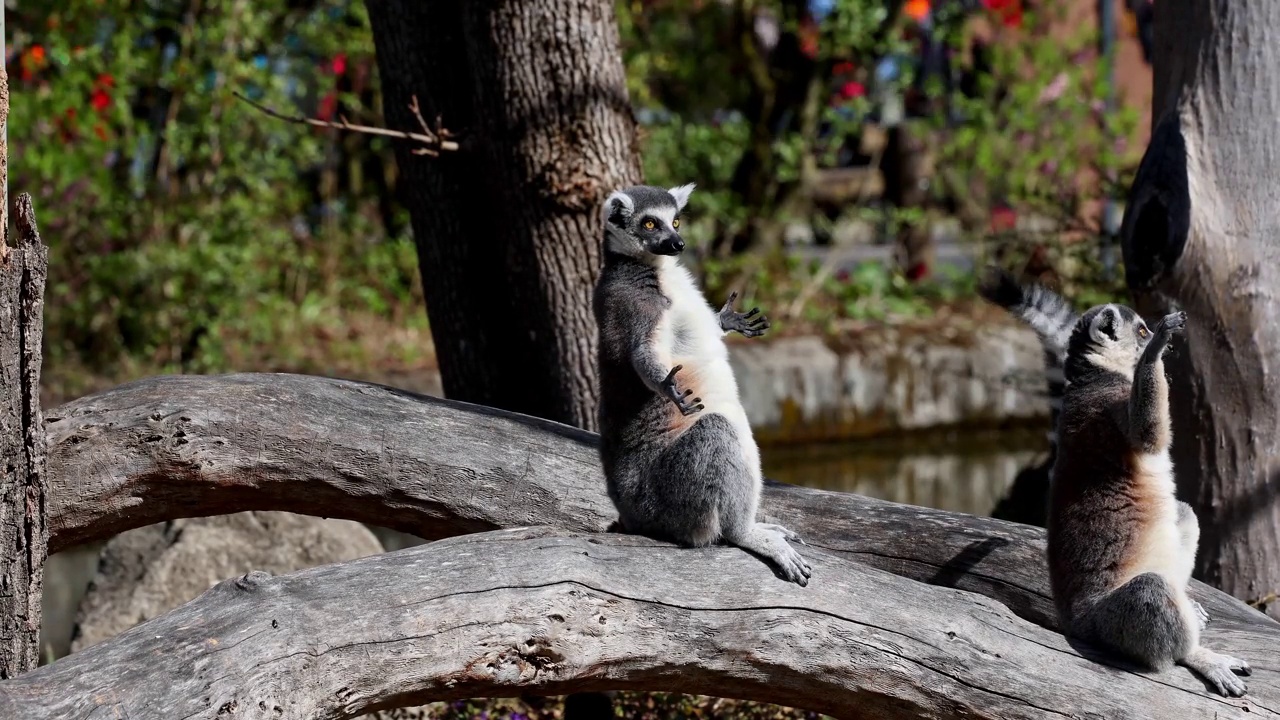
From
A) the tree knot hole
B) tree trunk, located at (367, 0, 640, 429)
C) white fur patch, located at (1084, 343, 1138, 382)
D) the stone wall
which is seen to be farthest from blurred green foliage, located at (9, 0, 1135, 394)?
the tree knot hole

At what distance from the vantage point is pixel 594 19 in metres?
4.00

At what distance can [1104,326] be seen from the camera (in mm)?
3104

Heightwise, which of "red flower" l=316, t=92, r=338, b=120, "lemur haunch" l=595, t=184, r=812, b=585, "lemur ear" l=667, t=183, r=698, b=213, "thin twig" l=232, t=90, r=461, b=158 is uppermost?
"red flower" l=316, t=92, r=338, b=120

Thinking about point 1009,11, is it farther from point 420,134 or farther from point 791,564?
point 791,564

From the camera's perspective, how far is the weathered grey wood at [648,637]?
96.5 inches

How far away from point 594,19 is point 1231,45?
1.98 metres

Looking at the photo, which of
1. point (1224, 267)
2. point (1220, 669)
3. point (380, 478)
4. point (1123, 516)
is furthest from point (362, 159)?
point (1220, 669)

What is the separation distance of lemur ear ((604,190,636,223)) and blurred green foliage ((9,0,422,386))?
13.9 feet

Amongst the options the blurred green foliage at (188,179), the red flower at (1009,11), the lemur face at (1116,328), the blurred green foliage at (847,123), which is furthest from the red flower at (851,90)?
the lemur face at (1116,328)

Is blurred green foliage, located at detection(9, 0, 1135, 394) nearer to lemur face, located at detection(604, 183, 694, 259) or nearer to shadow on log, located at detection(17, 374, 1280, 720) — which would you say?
shadow on log, located at detection(17, 374, 1280, 720)

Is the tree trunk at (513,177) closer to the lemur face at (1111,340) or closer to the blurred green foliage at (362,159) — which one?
the lemur face at (1111,340)

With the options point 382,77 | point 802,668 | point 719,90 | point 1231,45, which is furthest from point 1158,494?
point 719,90

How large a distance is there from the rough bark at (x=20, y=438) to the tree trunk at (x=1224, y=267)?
2.98m

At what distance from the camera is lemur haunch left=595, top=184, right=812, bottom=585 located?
9.37 feet
